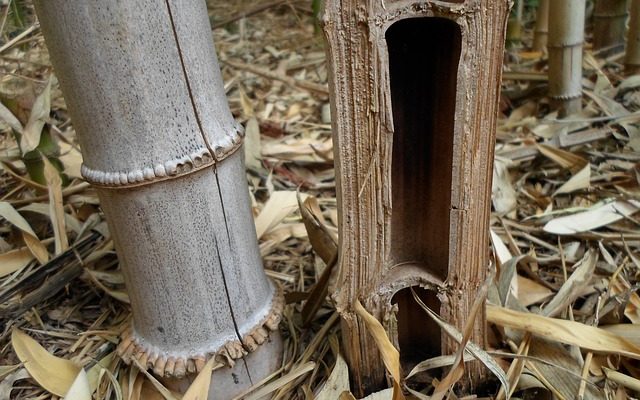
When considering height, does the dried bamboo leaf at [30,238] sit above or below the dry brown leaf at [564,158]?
above

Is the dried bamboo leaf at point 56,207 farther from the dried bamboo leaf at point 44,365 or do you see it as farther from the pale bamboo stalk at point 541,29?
the pale bamboo stalk at point 541,29

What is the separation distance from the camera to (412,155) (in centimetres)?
74

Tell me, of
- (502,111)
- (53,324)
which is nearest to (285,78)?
(502,111)

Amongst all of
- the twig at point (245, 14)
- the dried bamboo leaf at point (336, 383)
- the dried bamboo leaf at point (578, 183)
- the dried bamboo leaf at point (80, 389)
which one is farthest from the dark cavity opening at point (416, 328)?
the twig at point (245, 14)

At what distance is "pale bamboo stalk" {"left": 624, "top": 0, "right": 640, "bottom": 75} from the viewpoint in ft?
5.14

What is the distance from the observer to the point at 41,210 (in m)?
1.11

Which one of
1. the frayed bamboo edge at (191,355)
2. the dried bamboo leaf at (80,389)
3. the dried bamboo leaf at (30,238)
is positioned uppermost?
the dried bamboo leaf at (30,238)

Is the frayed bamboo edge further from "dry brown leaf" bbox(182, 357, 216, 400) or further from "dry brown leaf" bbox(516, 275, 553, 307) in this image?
"dry brown leaf" bbox(516, 275, 553, 307)

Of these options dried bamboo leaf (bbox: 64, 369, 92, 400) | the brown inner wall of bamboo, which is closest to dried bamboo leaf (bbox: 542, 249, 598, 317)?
the brown inner wall of bamboo

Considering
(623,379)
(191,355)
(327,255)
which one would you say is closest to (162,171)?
(191,355)

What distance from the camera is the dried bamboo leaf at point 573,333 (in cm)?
77

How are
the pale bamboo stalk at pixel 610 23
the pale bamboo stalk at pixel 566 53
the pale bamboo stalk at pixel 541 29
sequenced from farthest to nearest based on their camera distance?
the pale bamboo stalk at pixel 541 29, the pale bamboo stalk at pixel 610 23, the pale bamboo stalk at pixel 566 53

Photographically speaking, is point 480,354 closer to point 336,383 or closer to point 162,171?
point 336,383

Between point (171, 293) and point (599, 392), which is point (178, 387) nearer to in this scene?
point (171, 293)
